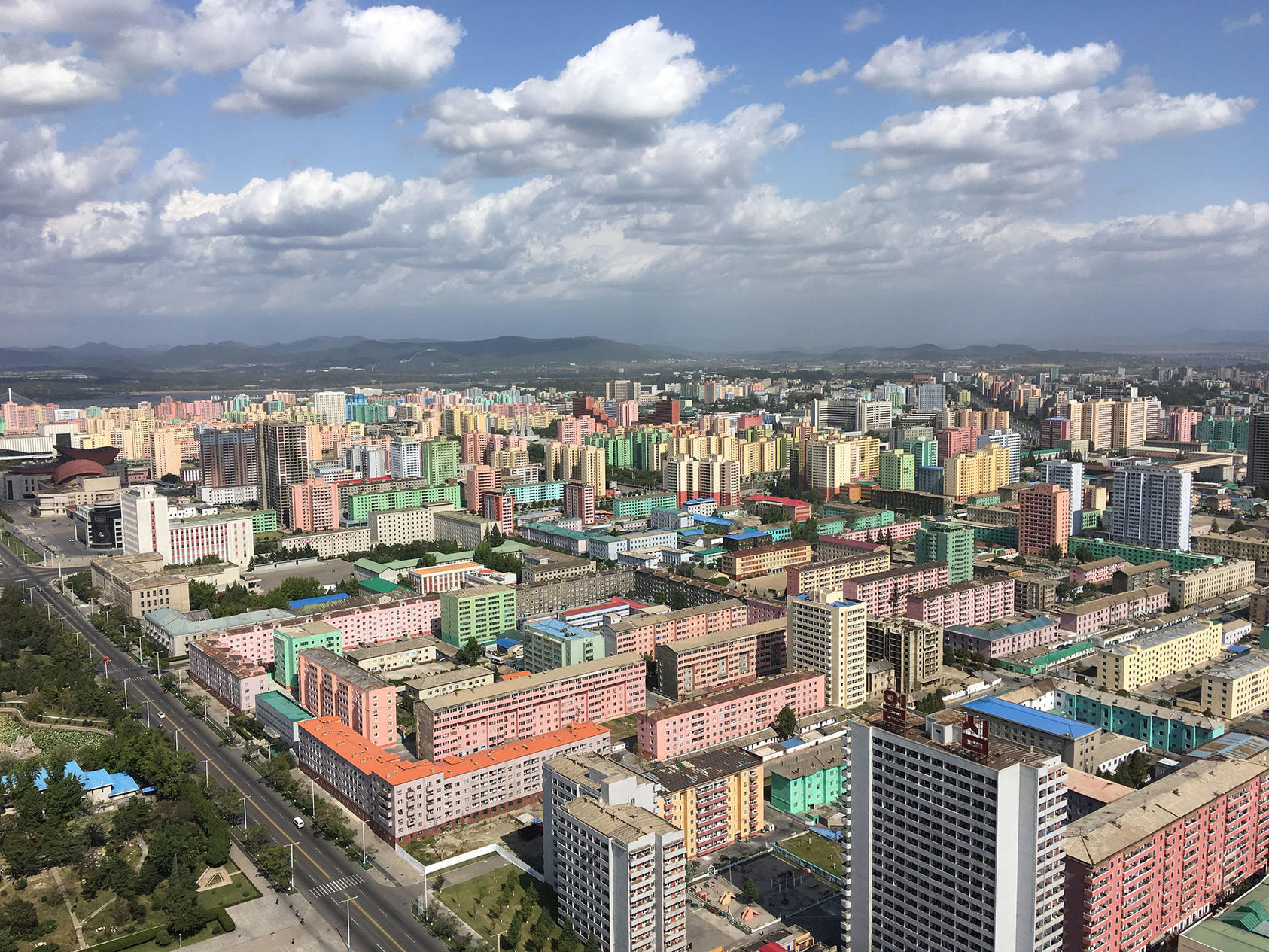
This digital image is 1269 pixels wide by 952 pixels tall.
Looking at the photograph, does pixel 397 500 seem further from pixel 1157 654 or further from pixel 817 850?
pixel 817 850

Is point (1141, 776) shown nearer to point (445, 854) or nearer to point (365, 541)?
point (445, 854)

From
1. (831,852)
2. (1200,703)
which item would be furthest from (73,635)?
(1200,703)

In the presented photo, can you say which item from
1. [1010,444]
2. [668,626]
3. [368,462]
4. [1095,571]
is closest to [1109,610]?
[1095,571]

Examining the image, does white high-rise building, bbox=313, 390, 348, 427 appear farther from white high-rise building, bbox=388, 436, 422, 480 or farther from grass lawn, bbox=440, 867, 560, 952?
grass lawn, bbox=440, 867, 560, 952

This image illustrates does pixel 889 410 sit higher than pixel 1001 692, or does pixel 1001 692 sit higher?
pixel 889 410

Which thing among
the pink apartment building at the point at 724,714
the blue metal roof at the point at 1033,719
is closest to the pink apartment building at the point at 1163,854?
the blue metal roof at the point at 1033,719

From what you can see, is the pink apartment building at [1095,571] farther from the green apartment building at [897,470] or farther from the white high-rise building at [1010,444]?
the white high-rise building at [1010,444]

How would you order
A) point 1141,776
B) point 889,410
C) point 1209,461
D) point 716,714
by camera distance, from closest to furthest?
point 1141,776 → point 716,714 → point 1209,461 → point 889,410

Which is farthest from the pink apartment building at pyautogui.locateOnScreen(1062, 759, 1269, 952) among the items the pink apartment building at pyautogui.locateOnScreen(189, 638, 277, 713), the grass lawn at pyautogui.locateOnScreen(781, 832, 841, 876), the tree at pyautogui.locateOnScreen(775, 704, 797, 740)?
the pink apartment building at pyautogui.locateOnScreen(189, 638, 277, 713)

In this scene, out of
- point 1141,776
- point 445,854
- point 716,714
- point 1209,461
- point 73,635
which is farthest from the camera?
point 1209,461
